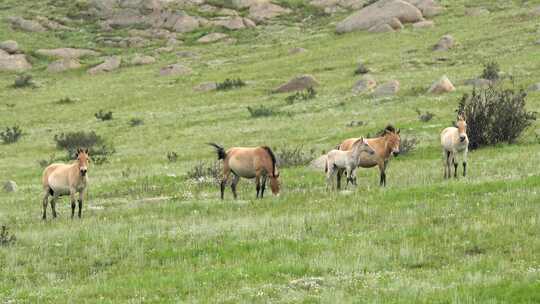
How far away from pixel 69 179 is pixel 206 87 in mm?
40841

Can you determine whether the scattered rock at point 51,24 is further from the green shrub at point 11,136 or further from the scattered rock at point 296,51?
the green shrub at point 11,136

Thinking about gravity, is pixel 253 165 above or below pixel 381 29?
below

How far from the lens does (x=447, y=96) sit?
44.6 m

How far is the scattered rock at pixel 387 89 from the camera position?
161 feet

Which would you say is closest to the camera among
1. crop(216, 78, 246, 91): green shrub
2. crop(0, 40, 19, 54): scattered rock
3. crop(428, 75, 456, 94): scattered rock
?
crop(428, 75, 456, 94): scattered rock

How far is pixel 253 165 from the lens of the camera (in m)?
22.2

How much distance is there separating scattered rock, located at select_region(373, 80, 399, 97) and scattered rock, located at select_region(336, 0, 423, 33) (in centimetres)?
3152

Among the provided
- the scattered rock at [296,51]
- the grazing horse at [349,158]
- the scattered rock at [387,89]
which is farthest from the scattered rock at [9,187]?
the scattered rock at [296,51]

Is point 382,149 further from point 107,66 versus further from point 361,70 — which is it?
point 107,66

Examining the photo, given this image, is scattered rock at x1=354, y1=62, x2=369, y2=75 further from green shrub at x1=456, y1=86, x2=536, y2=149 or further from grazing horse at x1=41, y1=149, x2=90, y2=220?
grazing horse at x1=41, y1=149, x2=90, y2=220

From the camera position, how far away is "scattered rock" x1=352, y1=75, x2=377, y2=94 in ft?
169

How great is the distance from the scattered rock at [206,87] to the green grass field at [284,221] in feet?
27.6

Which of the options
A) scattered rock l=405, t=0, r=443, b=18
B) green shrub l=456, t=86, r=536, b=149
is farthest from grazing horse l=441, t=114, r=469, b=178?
scattered rock l=405, t=0, r=443, b=18

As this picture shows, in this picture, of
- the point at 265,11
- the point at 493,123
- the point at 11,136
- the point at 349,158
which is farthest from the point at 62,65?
the point at 349,158
